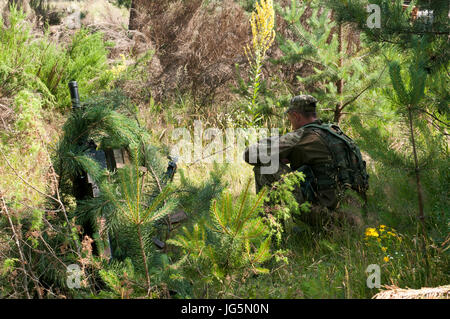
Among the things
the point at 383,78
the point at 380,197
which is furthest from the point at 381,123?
the point at 380,197

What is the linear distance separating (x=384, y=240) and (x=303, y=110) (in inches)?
49.6

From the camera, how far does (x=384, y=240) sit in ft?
9.93

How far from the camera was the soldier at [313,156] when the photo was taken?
11.5ft

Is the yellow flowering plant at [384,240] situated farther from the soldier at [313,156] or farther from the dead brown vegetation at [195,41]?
the dead brown vegetation at [195,41]

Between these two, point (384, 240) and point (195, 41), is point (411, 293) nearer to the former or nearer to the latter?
point (384, 240)

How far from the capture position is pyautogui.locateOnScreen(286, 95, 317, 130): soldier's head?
3678 mm

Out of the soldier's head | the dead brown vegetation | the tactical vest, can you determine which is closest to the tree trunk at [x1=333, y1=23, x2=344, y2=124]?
the soldier's head

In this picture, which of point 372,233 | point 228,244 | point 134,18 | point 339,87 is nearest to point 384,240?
point 372,233

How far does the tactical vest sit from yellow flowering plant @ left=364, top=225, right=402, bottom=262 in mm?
502

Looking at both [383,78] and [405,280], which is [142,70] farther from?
[405,280]

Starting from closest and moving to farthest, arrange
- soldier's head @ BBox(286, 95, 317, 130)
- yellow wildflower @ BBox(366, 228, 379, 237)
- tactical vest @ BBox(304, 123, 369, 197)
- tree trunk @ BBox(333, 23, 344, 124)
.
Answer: yellow wildflower @ BBox(366, 228, 379, 237)
tactical vest @ BBox(304, 123, 369, 197)
soldier's head @ BBox(286, 95, 317, 130)
tree trunk @ BBox(333, 23, 344, 124)

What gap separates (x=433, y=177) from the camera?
2.70 metres

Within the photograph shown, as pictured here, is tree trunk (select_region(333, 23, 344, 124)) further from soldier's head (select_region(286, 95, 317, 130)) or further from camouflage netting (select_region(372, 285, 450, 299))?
camouflage netting (select_region(372, 285, 450, 299))

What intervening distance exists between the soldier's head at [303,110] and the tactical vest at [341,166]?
0.17 m
